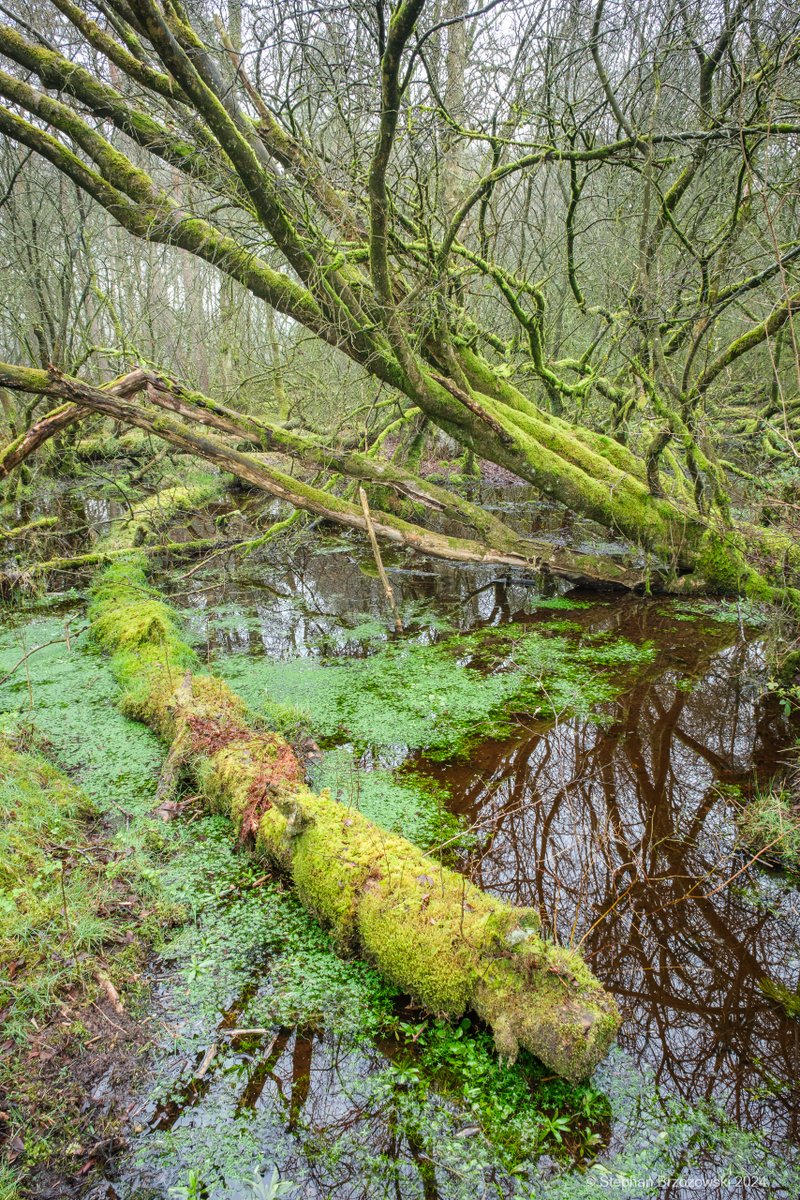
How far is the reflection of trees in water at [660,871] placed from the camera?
8.02 ft

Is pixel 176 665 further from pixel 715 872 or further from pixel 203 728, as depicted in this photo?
pixel 715 872

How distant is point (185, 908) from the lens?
3064 mm

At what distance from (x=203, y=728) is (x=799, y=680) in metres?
4.48

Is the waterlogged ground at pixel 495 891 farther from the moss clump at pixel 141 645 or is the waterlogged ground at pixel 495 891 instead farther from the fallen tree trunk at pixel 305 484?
the fallen tree trunk at pixel 305 484

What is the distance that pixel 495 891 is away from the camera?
3205 millimetres

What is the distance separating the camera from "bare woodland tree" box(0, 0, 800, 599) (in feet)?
14.9

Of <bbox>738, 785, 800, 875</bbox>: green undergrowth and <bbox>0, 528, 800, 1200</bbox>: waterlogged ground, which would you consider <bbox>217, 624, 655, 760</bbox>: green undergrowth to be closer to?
<bbox>0, 528, 800, 1200</bbox>: waterlogged ground

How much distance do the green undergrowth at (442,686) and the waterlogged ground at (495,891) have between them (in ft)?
0.09

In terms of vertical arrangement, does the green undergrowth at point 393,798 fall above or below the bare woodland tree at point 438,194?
below

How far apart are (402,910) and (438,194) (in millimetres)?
6722

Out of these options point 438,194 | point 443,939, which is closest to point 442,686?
point 443,939

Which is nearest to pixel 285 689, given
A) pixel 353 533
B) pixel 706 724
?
pixel 706 724

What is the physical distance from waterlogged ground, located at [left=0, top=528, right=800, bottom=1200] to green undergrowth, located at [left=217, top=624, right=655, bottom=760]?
3cm

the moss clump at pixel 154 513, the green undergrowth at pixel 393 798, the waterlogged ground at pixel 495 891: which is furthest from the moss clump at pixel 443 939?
the moss clump at pixel 154 513
